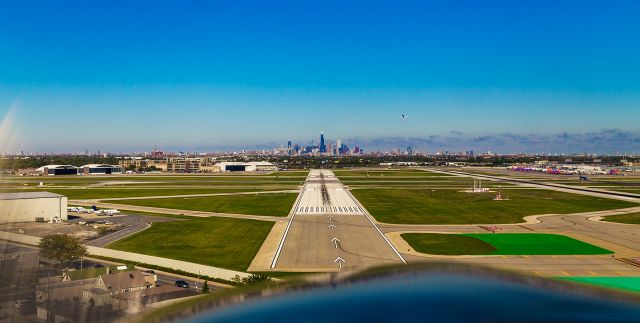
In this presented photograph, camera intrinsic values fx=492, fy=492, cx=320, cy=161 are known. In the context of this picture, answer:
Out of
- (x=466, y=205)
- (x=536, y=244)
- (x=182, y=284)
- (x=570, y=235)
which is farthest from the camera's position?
(x=466, y=205)

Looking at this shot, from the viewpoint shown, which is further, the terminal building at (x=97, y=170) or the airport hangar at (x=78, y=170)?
the terminal building at (x=97, y=170)

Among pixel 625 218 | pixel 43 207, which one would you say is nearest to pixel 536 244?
pixel 625 218

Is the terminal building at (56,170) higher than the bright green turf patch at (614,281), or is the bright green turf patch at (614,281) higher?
the terminal building at (56,170)

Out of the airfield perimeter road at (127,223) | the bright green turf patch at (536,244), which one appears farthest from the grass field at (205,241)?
the bright green turf patch at (536,244)

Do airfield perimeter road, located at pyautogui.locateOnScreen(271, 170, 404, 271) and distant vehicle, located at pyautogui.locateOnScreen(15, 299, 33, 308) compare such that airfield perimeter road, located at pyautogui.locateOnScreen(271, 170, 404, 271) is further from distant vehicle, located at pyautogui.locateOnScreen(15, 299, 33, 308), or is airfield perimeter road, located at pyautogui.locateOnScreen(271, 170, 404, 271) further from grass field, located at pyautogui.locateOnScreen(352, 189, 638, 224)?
distant vehicle, located at pyautogui.locateOnScreen(15, 299, 33, 308)

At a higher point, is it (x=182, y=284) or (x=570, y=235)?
(x=182, y=284)

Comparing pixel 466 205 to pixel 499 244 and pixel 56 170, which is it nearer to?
pixel 499 244

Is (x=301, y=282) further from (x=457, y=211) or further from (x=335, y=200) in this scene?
(x=335, y=200)

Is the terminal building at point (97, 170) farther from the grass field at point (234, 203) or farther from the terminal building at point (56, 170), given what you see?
the grass field at point (234, 203)
